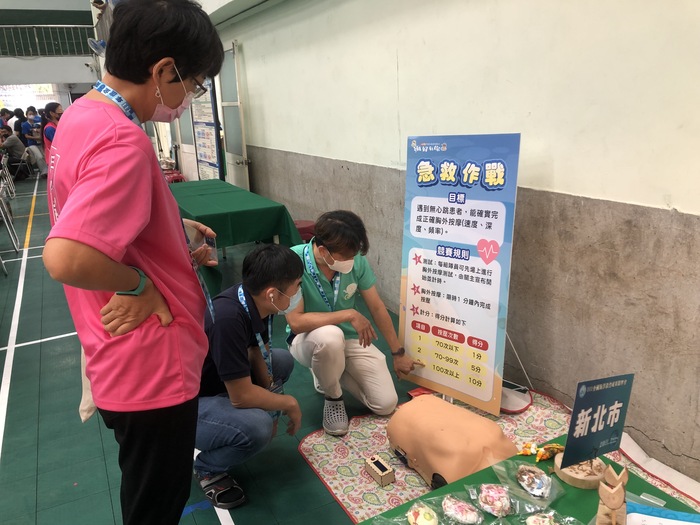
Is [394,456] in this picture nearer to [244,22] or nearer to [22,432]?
[22,432]

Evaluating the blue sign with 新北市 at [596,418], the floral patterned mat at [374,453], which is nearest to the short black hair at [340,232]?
the floral patterned mat at [374,453]

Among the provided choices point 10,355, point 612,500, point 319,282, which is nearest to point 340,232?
point 319,282

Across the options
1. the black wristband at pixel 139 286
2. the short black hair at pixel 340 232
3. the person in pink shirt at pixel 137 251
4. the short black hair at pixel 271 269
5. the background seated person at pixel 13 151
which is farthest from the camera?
the background seated person at pixel 13 151

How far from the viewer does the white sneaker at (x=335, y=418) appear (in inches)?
92.5

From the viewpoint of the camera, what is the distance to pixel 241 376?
1.76m

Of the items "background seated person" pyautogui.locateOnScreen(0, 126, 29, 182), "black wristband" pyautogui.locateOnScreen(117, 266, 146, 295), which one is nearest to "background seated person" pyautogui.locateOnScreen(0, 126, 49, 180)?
"background seated person" pyautogui.locateOnScreen(0, 126, 29, 182)

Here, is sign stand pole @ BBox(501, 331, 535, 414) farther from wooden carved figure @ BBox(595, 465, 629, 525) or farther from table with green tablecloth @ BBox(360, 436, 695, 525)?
wooden carved figure @ BBox(595, 465, 629, 525)

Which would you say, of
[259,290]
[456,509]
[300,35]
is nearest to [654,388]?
[456,509]

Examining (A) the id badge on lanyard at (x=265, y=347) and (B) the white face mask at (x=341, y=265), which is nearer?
(A) the id badge on lanyard at (x=265, y=347)

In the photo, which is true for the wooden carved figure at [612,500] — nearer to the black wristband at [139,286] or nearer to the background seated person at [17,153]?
the black wristband at [139,286]

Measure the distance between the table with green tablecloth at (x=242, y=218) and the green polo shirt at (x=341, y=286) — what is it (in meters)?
1.40

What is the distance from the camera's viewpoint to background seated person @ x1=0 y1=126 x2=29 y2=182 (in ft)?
35.7

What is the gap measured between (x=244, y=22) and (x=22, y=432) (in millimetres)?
4793

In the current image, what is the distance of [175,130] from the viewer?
9.25 m
